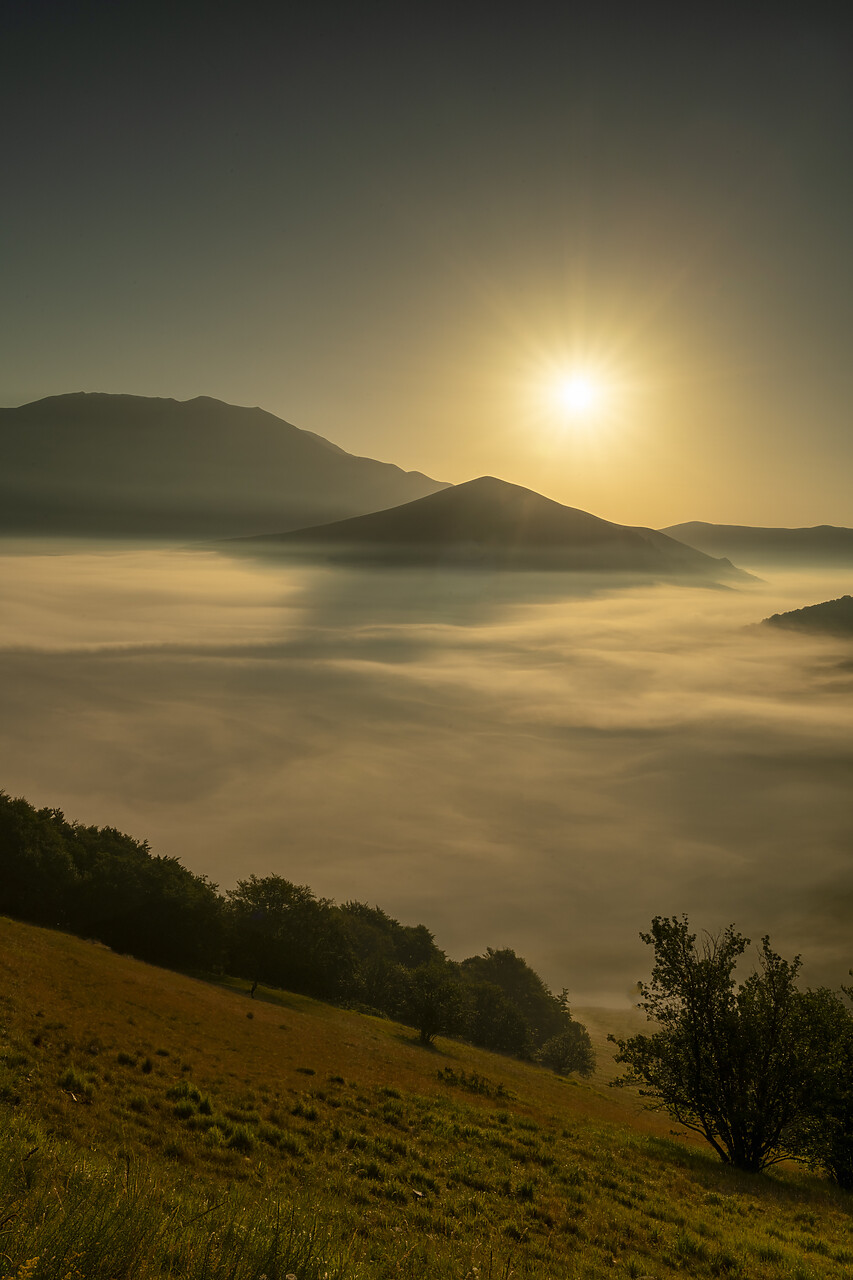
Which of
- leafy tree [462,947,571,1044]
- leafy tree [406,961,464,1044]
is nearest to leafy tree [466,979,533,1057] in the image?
leafy tree [406,961,464,1044]

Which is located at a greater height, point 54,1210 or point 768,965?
point 768,965

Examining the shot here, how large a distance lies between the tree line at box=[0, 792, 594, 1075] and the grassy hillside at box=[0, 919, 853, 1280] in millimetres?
43343

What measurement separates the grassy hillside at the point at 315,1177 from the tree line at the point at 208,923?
43.3m

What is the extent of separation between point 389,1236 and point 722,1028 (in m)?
A: 20.0

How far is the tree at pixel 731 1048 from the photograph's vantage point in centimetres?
2467

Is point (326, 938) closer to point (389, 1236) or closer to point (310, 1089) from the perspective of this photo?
point (310, 1089)

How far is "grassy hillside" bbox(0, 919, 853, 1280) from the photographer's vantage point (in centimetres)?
612

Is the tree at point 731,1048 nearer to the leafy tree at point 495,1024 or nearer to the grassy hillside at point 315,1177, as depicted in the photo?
the grassy hillside at point 315,1177

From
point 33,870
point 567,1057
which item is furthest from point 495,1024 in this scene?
point 33,870

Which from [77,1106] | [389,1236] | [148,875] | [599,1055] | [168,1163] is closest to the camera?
[389,1236]

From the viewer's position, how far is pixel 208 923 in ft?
240

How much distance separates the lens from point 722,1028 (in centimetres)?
2609

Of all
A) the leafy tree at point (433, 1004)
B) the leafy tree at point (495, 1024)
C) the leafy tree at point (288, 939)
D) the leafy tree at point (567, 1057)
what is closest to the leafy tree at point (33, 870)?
the leafy tree at point (288, 939)

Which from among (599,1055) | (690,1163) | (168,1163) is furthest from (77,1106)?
(599,1055)
